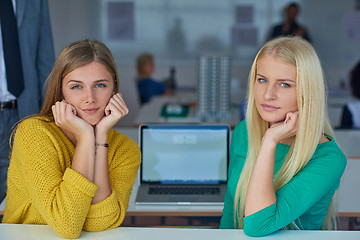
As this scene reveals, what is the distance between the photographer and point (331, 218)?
1.94m

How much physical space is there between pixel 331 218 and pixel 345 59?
5.83m

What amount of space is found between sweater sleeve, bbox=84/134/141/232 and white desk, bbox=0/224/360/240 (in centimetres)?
3

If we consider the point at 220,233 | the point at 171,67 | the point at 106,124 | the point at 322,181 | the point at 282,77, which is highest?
the point at 282,77

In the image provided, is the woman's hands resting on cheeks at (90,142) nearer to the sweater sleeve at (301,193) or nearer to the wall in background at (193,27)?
the sweater sleeve at (301,193)

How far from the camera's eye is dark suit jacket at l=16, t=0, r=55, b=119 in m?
2.87

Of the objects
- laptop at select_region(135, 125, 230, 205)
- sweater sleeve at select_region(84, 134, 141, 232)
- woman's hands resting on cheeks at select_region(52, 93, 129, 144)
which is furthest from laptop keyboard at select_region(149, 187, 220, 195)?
woman's hands resting on cheeks at select_region(52, 93, 129, 144)

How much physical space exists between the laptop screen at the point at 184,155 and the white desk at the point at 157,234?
898 millimetres

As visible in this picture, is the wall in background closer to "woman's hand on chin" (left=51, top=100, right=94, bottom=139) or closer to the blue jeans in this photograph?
the blue jeans

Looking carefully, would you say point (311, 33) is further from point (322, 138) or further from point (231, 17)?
point (322, 138)

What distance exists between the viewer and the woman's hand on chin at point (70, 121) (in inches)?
65.6

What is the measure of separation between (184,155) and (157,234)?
0.97m

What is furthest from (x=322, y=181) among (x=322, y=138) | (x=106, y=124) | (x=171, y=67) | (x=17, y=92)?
(x=171, y=67)

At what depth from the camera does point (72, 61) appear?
172 centimetres

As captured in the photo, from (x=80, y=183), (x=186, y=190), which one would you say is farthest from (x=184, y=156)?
(x=80, y=183)
